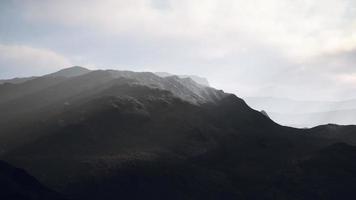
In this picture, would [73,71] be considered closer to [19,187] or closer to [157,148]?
[157,148]

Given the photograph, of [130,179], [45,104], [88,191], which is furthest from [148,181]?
[45,104]

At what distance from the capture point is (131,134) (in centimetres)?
7800

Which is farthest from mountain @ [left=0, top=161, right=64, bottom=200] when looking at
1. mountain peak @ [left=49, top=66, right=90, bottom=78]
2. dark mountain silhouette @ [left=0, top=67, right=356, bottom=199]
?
mountain peak @ [left=49, top=66, right=90, bottom=78]

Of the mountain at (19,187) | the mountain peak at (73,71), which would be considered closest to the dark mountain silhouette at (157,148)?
the mountain at (19,187)

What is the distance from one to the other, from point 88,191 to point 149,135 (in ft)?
86.2

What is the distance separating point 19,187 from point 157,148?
30.9m

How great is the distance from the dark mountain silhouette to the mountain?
18.2ft

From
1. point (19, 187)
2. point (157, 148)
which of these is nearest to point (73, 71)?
point (157, 148)

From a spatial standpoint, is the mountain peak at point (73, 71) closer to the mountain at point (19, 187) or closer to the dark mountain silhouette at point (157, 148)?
the dark mountain silhouette at point (157, 148)

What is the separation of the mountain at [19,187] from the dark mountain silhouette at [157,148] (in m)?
5.56

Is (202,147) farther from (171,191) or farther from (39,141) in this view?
(39,141)

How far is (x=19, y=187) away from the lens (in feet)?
150

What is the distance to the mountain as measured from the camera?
43000 millimetres

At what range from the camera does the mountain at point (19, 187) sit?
43.0 meters
